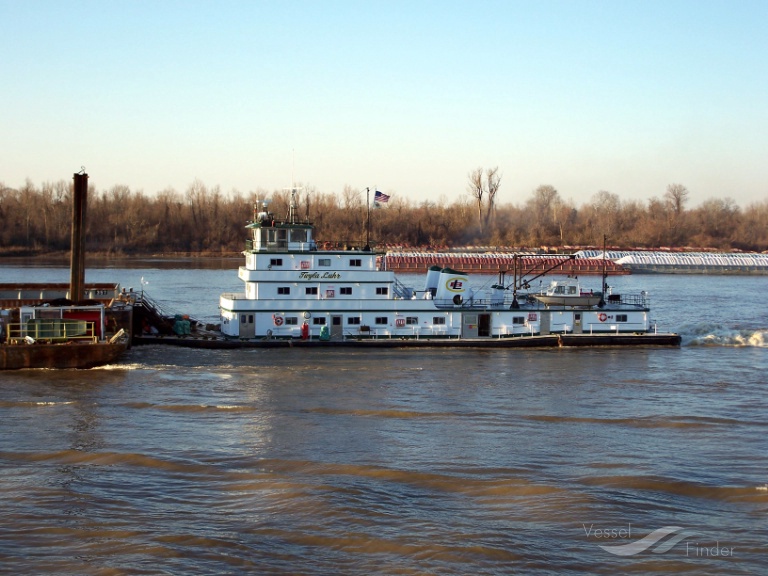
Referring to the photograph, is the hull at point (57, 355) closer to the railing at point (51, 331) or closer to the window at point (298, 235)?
the railing at point (51, 331)

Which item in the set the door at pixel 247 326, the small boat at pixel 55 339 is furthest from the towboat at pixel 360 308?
the small boat at pixel 55 339

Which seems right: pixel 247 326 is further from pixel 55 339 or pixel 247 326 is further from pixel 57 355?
pixel 57 355

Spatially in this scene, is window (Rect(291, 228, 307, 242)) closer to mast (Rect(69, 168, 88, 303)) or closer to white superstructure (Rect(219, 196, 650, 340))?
white superstructure (Rect(219, 196, 650, 340))

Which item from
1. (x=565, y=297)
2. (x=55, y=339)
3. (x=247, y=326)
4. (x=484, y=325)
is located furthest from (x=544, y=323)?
(x=55, y=339)

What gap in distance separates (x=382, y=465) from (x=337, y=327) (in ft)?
62.5

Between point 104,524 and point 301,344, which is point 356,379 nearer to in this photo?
point 301,344

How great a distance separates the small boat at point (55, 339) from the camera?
36.0 m

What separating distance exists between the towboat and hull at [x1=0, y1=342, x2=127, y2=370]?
6584 millimetres

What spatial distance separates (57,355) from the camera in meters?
36.2

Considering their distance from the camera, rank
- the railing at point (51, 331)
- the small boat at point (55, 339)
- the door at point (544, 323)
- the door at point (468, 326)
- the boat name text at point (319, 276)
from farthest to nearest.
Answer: the door at point (544, 323), the door at point (468, 326), the boat name text at point (319, 276), the railing at point (51, 331), the small boat at point (55, 339)

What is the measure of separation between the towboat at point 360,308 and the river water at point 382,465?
6.92 ft

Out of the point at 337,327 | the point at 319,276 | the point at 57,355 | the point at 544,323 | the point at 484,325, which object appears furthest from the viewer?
the point at 544,323

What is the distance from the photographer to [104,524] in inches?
749

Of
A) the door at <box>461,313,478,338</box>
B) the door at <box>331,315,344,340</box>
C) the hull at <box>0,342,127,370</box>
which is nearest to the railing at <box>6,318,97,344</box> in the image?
the hull at <box>0,342,127,370</box>
